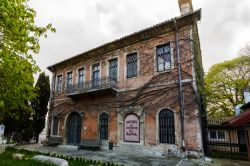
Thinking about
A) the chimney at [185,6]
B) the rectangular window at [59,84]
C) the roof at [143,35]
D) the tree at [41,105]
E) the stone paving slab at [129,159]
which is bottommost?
the stone paving slab at [129,159]

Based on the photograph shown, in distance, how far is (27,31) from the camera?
26.7 ft

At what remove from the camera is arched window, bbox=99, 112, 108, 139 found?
14.4 m

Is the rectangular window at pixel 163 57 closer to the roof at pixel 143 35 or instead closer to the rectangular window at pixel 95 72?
the roof at pixel 143 35

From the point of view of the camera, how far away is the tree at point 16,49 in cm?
701

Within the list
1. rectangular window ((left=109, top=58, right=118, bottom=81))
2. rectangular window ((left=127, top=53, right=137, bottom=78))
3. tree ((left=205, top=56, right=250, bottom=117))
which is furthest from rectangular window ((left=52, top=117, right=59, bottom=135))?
tree ((left=205, top=56, right=250, bottom=117))

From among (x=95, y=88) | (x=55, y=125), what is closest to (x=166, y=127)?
(x=95, y=88)

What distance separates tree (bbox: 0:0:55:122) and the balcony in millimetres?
5997

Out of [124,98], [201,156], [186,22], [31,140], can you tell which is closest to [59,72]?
[31,140]

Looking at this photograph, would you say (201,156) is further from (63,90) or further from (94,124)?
(63,90)

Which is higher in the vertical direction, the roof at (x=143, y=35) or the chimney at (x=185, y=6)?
the chimney at (x=185, y=6)

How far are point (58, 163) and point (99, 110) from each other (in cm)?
753

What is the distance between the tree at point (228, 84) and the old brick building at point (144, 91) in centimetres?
1190

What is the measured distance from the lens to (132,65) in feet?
47.1

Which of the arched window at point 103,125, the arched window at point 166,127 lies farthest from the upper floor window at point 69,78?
the arched window at point 166,127
